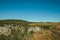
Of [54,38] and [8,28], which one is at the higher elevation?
[8,28]

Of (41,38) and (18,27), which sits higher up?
(18,27)

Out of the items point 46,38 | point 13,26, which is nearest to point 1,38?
point 13,26

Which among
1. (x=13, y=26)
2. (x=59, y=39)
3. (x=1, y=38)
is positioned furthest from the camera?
(x=59, y=39)

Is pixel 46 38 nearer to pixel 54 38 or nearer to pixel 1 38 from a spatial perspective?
pixel 54 38

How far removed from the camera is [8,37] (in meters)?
15.3

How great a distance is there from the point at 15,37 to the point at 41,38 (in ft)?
35.6

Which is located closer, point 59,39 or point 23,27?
point 23,27

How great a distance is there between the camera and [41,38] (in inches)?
1033

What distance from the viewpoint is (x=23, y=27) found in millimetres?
16812

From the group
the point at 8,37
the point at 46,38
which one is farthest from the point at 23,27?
the point at 46,38

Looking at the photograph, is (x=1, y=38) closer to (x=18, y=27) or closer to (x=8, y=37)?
(x=8, y=37)

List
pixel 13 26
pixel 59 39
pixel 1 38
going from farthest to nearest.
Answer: pixel 59 39
pixel 13 26
pixel 1 38

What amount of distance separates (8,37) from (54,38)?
37.8 ft

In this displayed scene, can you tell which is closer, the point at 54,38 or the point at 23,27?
the point at 23,27
